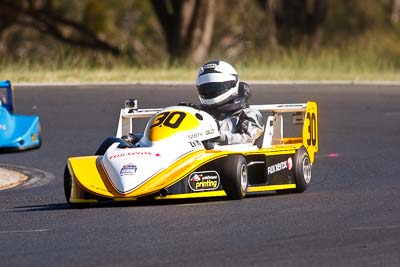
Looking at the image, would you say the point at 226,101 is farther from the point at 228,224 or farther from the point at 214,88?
the point at 228,224

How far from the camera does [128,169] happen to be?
11047 millimetres

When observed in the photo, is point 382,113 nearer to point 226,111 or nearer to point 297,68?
point 297,68

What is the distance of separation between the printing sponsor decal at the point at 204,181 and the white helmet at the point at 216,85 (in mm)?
1499

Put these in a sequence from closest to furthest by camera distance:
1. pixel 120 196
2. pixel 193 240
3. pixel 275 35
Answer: pixel 193 240
pixel 120 196
pixel 275 35

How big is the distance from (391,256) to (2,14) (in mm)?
35423

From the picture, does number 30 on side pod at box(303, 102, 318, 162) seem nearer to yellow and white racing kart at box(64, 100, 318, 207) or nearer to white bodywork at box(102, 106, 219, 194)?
yellow and white racing kart at box(64, 100, 318, 207)

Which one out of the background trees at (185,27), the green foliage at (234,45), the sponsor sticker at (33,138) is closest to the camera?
the sponsor sticker at (33,138)

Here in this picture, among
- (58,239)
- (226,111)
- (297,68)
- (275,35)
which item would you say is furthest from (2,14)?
(58,239)

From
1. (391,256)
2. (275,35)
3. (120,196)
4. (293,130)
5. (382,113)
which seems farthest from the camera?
(275,35)

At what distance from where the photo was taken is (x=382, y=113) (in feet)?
70.0

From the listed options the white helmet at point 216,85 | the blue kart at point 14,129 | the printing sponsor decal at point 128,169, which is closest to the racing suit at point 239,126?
the white helmet at point 216,85

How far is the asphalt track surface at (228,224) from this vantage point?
816 centimetres

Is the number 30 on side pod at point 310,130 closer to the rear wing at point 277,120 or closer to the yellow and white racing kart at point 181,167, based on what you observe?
the rear wing at point 277,120

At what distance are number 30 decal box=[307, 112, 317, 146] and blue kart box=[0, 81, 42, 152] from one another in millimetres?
6090
